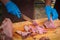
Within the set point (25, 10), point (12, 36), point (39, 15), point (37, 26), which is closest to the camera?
point (12, 36)

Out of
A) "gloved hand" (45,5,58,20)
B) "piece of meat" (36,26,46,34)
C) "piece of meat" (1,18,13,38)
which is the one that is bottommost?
"piece of meat" (36,26,46,34)

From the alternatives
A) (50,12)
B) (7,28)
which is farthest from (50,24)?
(7,28)

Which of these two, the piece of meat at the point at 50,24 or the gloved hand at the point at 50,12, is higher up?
the gloved hand at the point at 50,12

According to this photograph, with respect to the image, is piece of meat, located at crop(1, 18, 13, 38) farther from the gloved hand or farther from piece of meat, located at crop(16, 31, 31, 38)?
the gloved hand

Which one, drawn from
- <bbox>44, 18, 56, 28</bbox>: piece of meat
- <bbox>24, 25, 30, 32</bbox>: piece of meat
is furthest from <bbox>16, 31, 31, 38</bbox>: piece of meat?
<bbox>44, 18, 56, 28</bbox>: piece of meat

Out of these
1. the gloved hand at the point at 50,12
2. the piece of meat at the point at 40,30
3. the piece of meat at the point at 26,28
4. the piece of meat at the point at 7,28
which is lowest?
the piece of meat at the point at 40,30

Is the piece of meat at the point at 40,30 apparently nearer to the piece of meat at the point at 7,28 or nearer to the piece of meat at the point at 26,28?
the piece of meat at the point at 26,28

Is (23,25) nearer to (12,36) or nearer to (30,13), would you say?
(12,36)

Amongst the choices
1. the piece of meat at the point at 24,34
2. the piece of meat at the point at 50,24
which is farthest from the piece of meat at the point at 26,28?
the piece of meat at the point at 50,24

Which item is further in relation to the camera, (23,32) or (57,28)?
(57,28)

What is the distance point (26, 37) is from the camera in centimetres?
196

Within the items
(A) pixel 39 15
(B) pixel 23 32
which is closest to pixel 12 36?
(B) pixel 23 32

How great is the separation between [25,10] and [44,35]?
0.66 metres

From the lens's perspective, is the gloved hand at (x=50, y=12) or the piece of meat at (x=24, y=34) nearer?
the piece of meat at (x=24, y=34)
